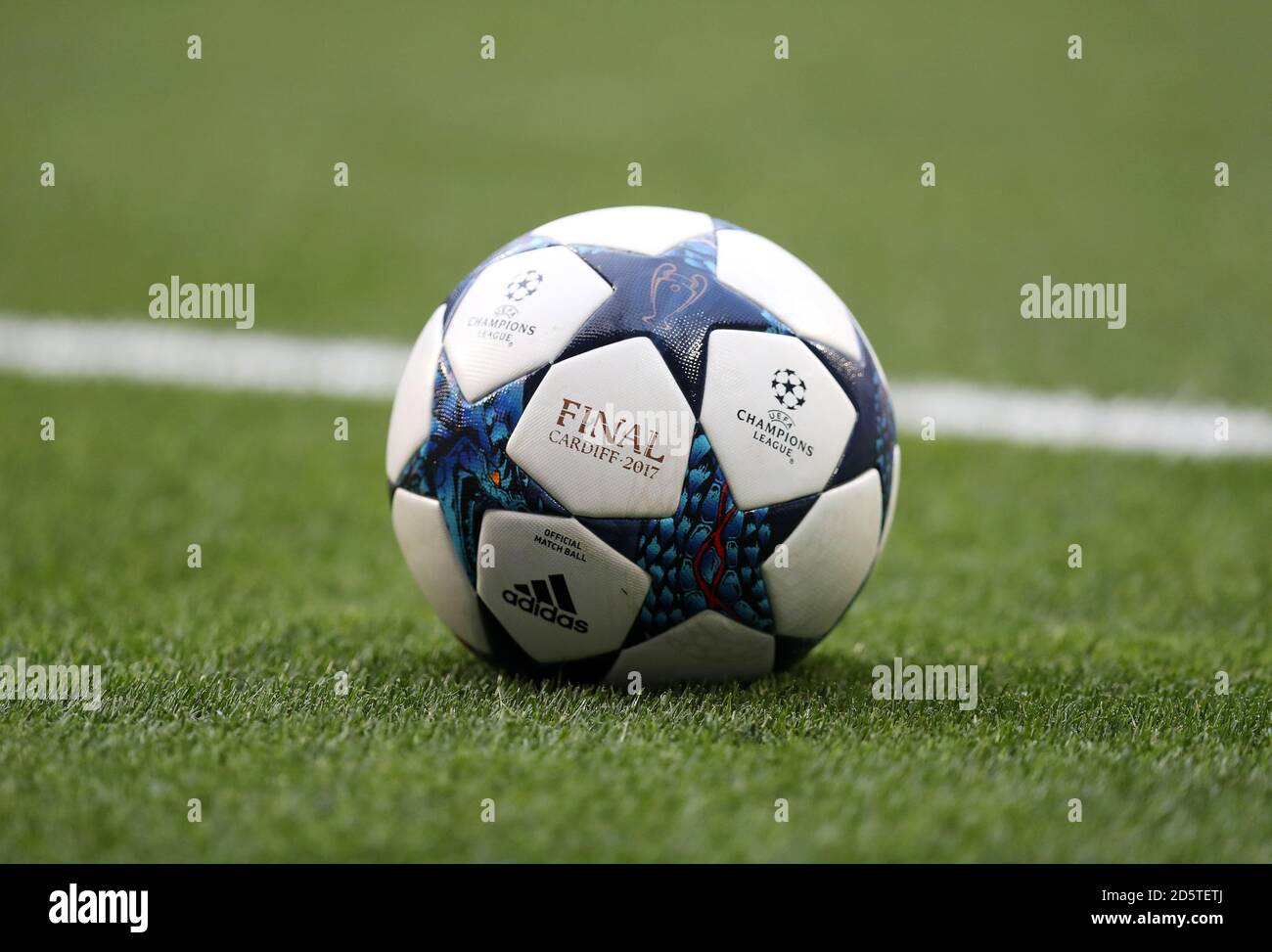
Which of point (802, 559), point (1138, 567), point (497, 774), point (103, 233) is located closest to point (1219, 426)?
point (1138, 567)

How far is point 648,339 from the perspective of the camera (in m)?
3.51

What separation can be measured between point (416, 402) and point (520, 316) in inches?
16.0

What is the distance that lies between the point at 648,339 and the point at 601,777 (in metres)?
1.13

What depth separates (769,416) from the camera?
3.55 meters

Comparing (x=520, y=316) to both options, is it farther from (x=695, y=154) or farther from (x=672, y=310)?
(x=695, y=154)

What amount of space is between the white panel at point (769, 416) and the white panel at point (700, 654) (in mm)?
361

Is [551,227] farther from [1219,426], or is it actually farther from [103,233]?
[103,233]

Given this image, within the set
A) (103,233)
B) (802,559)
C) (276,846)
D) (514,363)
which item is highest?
(103,233)

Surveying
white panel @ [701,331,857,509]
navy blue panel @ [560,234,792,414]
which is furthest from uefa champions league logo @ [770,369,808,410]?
navy blue panel @ [560,234,792,414]

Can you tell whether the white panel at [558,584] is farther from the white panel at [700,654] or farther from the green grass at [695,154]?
the green grass at [695,154]

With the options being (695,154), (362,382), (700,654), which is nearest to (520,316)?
(700,654)

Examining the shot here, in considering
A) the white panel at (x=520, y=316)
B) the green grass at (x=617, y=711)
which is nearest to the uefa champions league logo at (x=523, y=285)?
the white panel at (x=520, y=316)

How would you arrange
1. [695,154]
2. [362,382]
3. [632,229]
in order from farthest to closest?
[695,154], [362,382], [632,229]

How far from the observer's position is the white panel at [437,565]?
3717 mm
